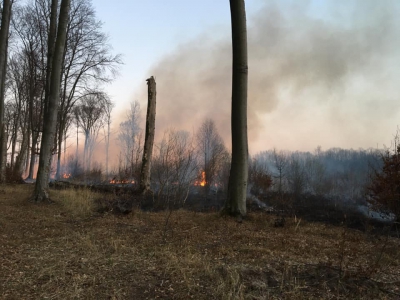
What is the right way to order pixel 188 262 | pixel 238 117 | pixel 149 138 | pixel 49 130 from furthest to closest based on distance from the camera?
pixel 149 138 → pixel 49 130 → pixel 238 117 → pixel 188 262

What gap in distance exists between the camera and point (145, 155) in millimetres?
12852

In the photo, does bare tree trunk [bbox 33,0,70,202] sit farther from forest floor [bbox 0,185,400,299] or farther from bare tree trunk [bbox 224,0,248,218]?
bare tree trunk [bbox 224,0,248,218]

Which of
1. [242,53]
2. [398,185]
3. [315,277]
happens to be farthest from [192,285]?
[398,185]

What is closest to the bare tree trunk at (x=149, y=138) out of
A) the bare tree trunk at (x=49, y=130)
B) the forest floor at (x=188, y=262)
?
the bare tree trunk at (x=49, y=130)

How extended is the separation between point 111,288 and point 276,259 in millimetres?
2068

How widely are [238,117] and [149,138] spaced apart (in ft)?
22.6

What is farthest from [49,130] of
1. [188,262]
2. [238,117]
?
[188,262]

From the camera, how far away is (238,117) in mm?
7016

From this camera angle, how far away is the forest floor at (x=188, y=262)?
9.84ft

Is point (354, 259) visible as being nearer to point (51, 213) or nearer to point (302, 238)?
point (302, 238)

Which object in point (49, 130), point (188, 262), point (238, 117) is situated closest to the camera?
point (188, 262)

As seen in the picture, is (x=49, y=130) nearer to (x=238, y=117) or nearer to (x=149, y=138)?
(x=149, y=138)

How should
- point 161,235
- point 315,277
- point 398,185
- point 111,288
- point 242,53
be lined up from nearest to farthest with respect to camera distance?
point 111,288, point 315,277, point 161,235, point 242,53, point 398,185

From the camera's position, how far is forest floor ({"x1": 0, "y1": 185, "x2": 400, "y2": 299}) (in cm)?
300
